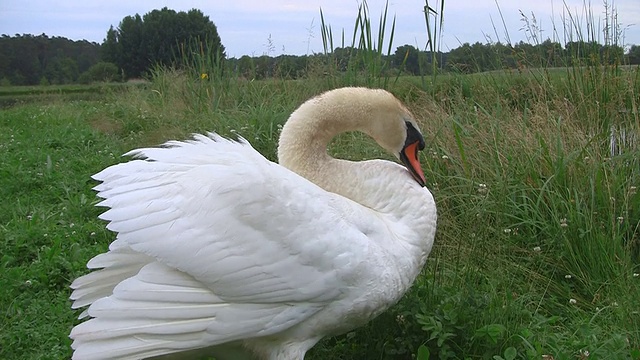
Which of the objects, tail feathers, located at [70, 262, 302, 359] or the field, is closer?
tail feathers, located at [70, 262, 302, 359]

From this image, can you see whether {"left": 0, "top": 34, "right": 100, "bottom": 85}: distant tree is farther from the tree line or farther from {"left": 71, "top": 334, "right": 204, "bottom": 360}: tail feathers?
{"left": 71, "top": 334, "right": 204, "bottom": 360}: tail feathers

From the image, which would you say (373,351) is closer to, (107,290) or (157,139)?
(107,290)

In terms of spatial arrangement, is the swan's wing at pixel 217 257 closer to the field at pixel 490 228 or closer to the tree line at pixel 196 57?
the field at pixel 490 228

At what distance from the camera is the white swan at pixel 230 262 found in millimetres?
2283

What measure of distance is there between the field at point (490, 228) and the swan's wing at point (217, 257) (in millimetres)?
652

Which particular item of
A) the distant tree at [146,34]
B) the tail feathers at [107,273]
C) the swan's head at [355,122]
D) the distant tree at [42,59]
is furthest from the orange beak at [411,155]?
the distant tree at [42,59]

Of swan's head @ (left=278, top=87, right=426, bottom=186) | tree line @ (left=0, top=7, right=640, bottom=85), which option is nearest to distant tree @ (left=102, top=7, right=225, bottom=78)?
tree line @ (left=0, top=7, right=640, bottom=85)

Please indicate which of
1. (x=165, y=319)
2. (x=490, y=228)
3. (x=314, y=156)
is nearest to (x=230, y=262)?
(x=165, y=319)

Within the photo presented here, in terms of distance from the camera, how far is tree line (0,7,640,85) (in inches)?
235

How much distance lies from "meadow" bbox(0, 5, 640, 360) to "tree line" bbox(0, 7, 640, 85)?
18 centimetres

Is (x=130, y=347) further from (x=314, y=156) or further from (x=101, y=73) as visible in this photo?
(x=101, y=73)

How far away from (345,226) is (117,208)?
773 mm

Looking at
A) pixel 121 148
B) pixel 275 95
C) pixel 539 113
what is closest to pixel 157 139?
pixel 121 148

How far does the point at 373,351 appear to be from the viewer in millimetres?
3119
